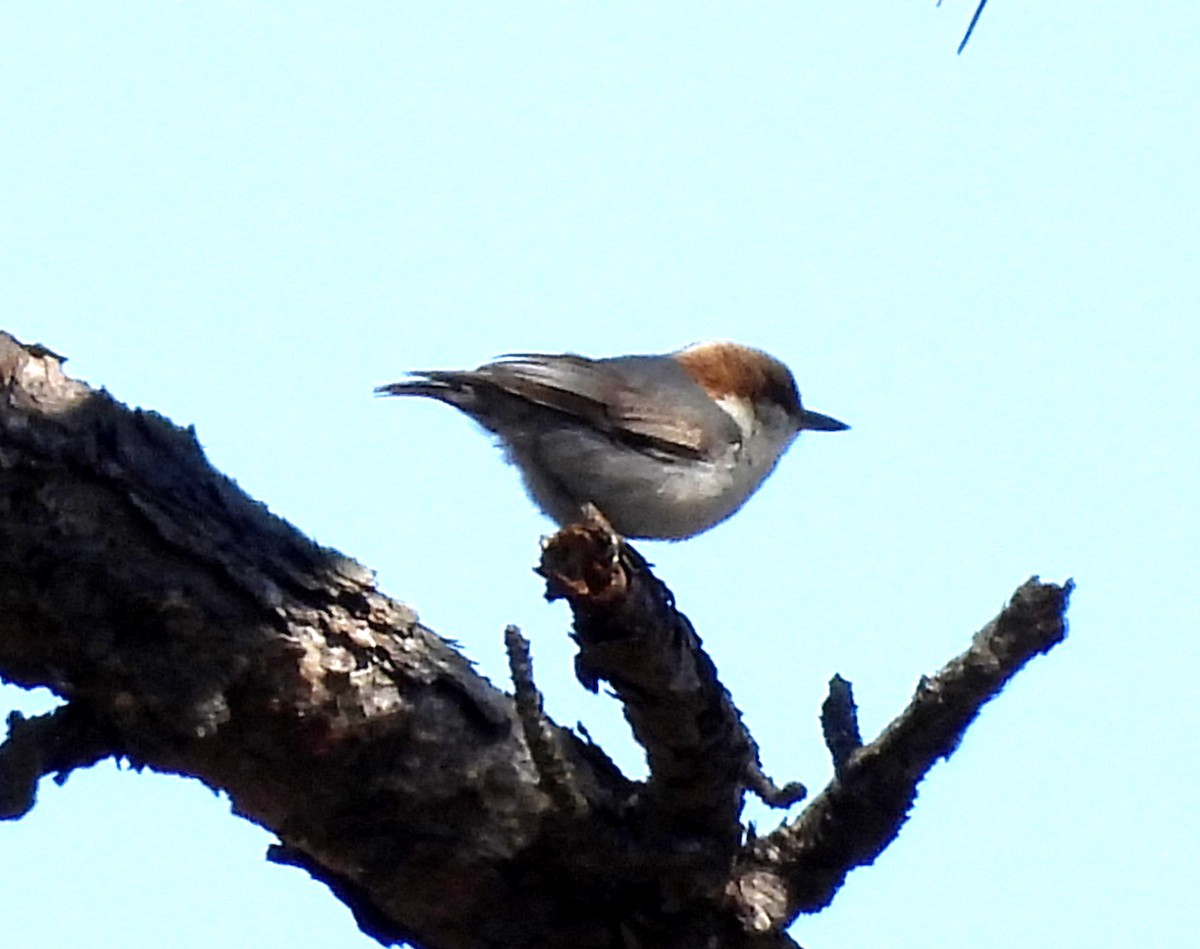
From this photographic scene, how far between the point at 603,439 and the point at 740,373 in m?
1.18

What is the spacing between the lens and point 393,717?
2771 millimetres

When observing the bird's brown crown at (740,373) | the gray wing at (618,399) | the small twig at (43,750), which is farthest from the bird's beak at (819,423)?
the small twig at (43,750)

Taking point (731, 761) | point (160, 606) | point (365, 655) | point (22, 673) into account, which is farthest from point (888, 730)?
point (22, 673)

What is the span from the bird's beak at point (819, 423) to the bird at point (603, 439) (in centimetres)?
89

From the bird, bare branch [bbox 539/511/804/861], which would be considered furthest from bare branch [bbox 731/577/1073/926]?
the bird

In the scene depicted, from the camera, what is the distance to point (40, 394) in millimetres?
2604

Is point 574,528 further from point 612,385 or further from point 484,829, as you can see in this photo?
point 612,385

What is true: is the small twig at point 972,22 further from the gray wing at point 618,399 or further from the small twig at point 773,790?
the gray wing at point 618,399

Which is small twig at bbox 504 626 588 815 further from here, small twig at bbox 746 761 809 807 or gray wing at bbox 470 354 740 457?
gray wing at bbox 470 354 740 457

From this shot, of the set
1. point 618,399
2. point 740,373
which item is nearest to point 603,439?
point 618,399

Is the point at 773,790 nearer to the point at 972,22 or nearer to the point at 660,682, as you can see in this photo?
the point at 660,682

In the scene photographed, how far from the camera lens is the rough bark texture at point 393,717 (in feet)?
8.34

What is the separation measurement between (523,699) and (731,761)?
461 millimetres

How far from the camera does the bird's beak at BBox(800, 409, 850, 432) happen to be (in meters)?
5.98
